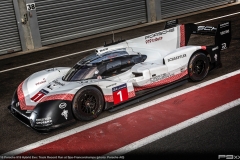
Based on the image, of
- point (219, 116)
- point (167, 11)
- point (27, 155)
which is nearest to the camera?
point (27, 155)

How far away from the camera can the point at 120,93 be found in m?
7.79

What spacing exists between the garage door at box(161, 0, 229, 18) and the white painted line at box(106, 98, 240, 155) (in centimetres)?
1244

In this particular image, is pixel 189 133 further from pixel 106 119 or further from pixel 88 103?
pixel 88 103

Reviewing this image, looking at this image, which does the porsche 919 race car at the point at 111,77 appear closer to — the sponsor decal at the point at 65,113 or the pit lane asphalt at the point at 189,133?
the sponsor decal at the point at 65,113

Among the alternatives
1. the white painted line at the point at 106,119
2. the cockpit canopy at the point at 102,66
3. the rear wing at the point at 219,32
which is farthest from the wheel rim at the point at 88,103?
the rear wing at the point at 219,32

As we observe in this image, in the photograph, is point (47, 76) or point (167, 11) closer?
point (47, 76)

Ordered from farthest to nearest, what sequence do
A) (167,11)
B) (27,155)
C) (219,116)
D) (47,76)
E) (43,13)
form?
(167,11) → (43,13) → (47,76) → (219,116) → (27,155)

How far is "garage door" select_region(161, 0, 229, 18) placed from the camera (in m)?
19.5

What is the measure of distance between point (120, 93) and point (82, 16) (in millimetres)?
9978

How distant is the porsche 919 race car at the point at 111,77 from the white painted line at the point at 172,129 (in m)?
1.40

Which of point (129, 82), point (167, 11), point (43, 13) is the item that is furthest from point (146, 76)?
point (167, 11)

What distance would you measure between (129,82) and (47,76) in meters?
2.02

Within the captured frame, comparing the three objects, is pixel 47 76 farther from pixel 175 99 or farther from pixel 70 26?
pixel 70 26

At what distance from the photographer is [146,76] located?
8023 mm
